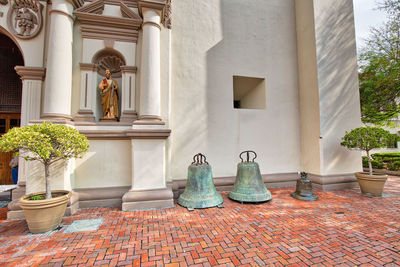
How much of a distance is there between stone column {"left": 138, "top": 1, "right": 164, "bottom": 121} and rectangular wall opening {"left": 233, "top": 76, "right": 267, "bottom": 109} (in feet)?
9.92

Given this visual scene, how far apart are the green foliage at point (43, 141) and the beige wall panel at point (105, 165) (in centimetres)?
81

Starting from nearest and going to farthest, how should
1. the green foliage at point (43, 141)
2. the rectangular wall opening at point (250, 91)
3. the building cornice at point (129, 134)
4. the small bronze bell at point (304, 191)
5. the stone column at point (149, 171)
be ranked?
the green foliage at point (43, 141) → the stone column at point (149, 171) → the building cornice at point (129, 134) → the small bronze bell at point (304, 191) → the rectangular wall opening at point (250, 91)

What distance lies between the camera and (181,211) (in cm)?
402

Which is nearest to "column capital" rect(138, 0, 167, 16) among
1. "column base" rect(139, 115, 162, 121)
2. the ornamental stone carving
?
the ornamental stone carving

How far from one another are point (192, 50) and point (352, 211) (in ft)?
20.0

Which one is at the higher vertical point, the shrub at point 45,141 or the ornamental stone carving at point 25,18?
the ornamental stone carving at point 25,18

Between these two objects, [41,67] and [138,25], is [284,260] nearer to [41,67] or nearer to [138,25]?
[138,25]

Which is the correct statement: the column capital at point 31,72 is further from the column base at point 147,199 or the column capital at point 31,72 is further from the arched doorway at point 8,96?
the column base at point 147,199

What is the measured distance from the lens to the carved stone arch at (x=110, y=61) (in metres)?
5.00

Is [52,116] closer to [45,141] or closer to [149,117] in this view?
[45,141]

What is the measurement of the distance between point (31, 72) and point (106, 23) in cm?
225

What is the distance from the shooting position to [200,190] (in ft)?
14.3

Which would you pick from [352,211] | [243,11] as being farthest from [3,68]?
[352,211]

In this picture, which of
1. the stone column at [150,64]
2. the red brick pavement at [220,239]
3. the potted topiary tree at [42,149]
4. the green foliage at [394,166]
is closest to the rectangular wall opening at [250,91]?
the stone column at [150,64]
